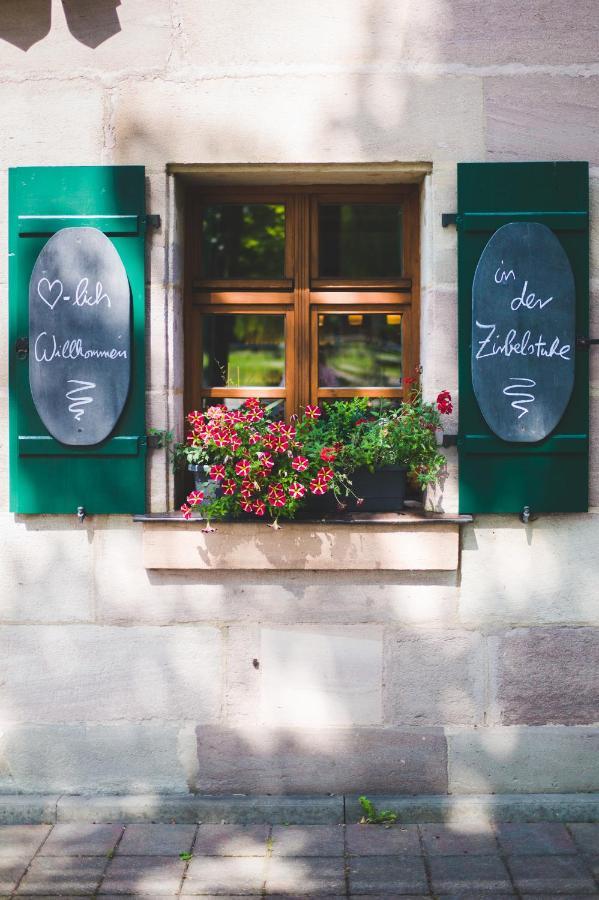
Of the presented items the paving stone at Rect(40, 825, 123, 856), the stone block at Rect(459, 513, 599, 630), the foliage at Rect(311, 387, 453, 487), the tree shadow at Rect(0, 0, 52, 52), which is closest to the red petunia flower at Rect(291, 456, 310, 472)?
the foliage at Rect(311, 387, 453, 487)

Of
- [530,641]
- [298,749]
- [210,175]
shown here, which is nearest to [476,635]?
[530,641]

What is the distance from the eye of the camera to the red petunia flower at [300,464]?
3.66 meters

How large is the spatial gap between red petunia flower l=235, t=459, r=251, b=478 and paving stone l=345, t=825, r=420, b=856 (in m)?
1.47

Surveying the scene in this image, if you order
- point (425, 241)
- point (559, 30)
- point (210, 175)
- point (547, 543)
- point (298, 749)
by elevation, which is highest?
point (559, 30)

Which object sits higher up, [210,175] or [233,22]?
[233,22]

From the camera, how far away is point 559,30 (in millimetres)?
3814

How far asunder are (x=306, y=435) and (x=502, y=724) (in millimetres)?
1443

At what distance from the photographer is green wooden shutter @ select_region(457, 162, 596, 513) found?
3.83 m

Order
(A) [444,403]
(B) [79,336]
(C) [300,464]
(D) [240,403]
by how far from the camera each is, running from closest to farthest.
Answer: (C) [300,464] → (A) [444,403] → (B) [79,336] → (D) [240,403]

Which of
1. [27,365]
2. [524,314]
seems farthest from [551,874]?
[27,365]

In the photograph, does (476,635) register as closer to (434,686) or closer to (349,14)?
(434,686)

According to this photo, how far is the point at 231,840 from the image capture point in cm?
371

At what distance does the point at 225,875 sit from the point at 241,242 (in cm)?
265
